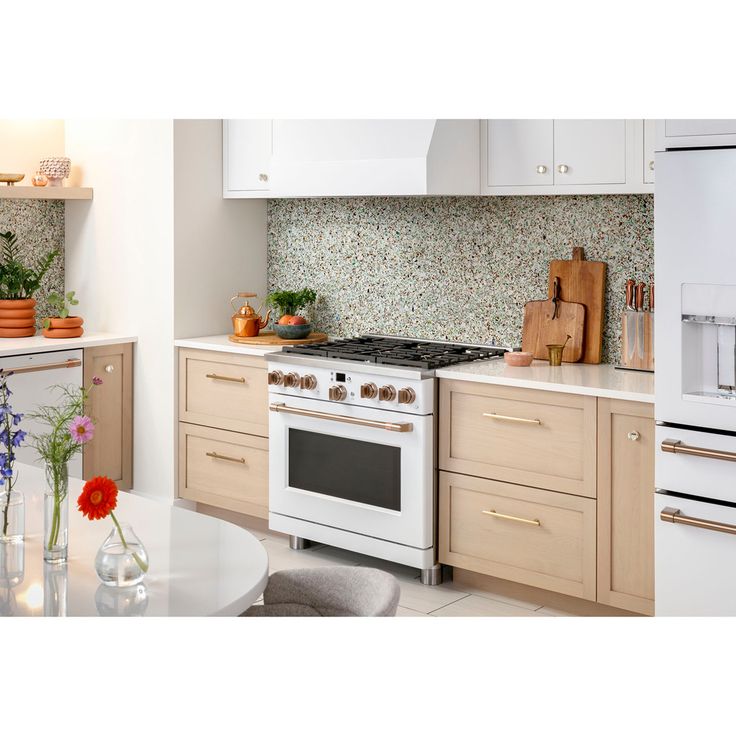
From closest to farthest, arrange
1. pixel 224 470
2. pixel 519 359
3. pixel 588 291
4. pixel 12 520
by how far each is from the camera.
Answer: pixel 12 520, pixel 519 359, pixel 588 291, pixel 224 470

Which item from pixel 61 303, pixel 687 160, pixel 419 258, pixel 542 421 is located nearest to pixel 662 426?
pixel 542 421

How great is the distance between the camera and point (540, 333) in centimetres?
419

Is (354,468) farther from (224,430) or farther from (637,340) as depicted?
(637,340)

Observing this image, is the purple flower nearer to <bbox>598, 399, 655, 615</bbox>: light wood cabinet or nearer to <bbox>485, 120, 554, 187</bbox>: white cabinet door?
<bbox>598, 399, 655, 615</bbox>: light wood cabinet

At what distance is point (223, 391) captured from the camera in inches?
186

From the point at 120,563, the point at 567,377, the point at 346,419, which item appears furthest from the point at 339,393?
the point at 120,563

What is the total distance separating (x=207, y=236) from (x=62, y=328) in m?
0.85

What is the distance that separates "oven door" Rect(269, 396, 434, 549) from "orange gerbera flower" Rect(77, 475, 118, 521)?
2.24m

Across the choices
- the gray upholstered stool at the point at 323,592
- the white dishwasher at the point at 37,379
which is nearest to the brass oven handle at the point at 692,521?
the gray upholstered stool at the point at 323,592

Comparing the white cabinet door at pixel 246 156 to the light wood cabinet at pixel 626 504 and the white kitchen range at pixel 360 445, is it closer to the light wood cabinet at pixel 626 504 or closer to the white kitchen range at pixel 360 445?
the white kitchen range at pixel 360 445

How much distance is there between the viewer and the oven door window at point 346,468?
4023mm

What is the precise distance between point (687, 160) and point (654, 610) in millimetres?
1499

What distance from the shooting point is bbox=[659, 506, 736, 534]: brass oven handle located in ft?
9.77

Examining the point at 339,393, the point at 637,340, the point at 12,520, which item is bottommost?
the point at 12,520
